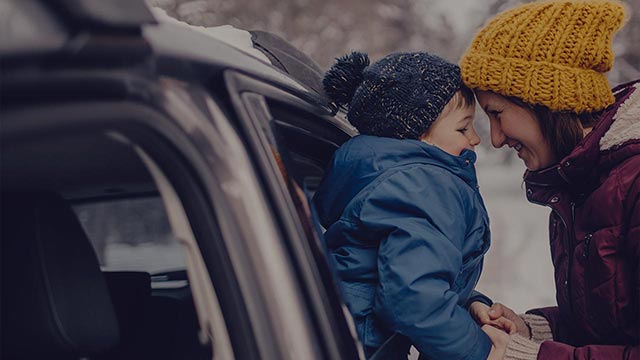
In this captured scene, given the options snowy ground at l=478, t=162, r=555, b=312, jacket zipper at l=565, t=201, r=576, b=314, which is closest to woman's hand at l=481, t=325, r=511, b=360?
jacket zipper at l=565, t=201, r=576, b=314

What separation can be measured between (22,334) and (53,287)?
146 millimetres

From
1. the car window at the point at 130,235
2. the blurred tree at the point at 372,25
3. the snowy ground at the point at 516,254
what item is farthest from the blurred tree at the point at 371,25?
the car window at the point at 130,235

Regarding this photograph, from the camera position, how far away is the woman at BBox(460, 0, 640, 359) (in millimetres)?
1864

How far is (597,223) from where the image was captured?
192 cm

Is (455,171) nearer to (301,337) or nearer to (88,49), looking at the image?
(301,337)

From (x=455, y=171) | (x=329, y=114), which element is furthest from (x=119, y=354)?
(x=455, y=171)

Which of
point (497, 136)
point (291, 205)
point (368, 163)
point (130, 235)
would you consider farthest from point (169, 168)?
point (130, 235)

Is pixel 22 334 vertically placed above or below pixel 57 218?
below

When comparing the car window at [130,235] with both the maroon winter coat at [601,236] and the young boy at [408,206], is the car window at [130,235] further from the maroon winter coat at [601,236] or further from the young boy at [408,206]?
the maroon winter coat at [601,236]

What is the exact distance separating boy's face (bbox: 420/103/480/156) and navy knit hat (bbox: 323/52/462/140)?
0.11 feet

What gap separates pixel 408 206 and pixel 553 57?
2.08 ft

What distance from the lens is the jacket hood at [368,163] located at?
191cm

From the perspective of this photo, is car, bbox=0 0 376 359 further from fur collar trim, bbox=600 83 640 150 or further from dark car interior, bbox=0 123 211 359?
fur collar trim, bbox=600 83 640 150

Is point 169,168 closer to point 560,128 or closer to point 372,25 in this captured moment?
point 560,128
